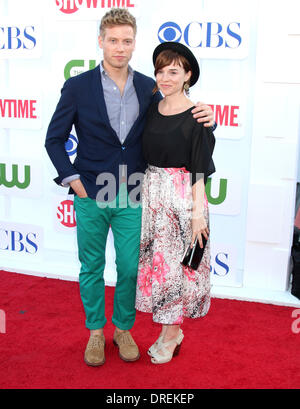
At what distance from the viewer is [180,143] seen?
6.28 feet

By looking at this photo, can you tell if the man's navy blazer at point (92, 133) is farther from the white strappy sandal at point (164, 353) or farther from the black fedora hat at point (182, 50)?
the white strappy sandal at point (164, 353)

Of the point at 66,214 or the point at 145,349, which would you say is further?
the point at 66,214

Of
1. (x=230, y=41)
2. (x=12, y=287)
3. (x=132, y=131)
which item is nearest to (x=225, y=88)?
(x=230, y=41)

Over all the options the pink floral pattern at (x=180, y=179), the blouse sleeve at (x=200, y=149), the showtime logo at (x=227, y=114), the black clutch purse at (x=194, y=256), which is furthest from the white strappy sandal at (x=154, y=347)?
the showtime logo at (x=227, y=114)

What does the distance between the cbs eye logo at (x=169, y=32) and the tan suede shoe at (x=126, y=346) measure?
1.80m

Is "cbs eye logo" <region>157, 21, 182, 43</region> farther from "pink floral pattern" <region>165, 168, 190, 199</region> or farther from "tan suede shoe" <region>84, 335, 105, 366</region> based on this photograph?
"tan suede shoe" <region>84, 335, 105, 366</region>

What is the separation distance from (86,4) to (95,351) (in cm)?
217

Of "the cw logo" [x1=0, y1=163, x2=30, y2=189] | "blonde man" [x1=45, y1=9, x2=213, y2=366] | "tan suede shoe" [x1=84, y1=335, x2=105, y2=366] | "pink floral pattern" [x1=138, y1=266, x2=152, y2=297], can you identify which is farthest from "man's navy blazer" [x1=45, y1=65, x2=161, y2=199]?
"the cw logo" [x1=0, y1=163, x2=30, y2=189]

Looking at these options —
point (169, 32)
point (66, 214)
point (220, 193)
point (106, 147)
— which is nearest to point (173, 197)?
point (106, 147)

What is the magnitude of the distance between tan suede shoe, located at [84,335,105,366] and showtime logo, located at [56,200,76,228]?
120cm

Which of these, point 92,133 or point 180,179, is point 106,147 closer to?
point 92,133

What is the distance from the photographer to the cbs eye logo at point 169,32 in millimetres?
2900

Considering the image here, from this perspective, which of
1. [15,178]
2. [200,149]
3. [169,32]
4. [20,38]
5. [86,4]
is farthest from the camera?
[15,178]

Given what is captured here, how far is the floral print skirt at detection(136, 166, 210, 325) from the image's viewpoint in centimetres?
202
